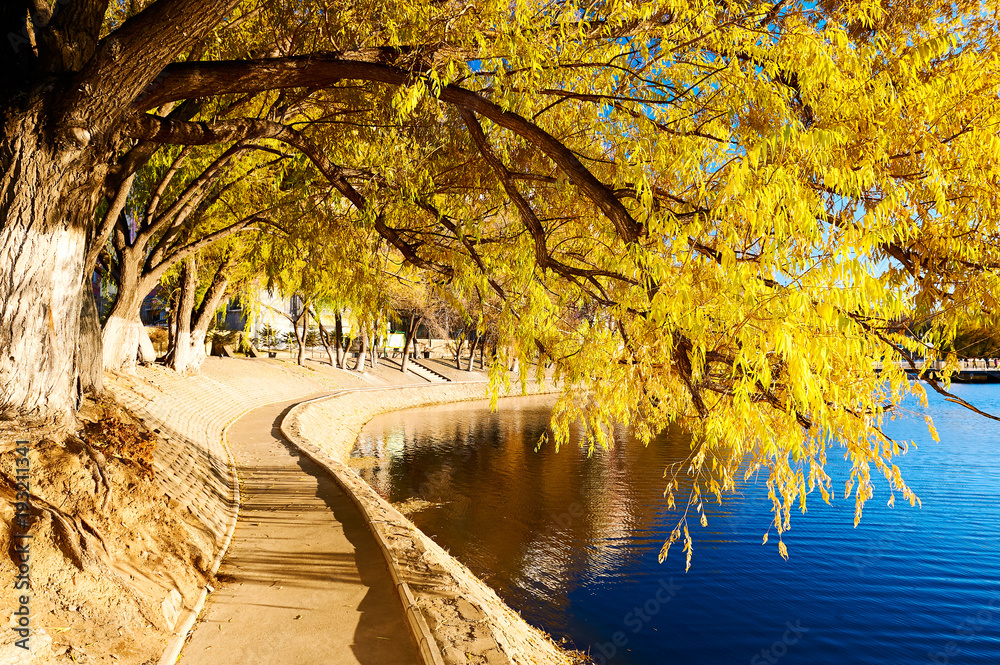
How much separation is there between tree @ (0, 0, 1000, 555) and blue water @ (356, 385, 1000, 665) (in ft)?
4.72

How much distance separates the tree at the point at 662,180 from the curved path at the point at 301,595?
8.13 ft

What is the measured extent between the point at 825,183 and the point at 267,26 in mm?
8706

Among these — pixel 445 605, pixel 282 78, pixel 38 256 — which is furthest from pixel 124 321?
pixel 445 605

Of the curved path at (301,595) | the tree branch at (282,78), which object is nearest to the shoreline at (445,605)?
the curved path at (301,595)

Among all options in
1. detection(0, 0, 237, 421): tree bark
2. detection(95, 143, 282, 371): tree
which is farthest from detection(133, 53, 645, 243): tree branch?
detection(95, 143, 282, 371): tree

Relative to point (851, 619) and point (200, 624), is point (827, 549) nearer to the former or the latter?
point (851, 619)

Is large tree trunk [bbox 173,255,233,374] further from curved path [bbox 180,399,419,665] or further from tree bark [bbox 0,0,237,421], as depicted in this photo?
tree bark [bbox 0,0,237,421]

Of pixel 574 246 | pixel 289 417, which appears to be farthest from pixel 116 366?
pixel 574 246

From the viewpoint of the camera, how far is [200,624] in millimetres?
5008

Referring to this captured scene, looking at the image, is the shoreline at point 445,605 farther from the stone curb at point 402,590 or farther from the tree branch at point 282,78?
the tree branch at point 282,78

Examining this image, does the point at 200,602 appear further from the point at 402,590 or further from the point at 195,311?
the point at 195,311

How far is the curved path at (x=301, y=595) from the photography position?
15.2 feet

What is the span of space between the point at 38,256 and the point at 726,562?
11.3 meters

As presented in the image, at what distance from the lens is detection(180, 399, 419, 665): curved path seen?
4641mm
